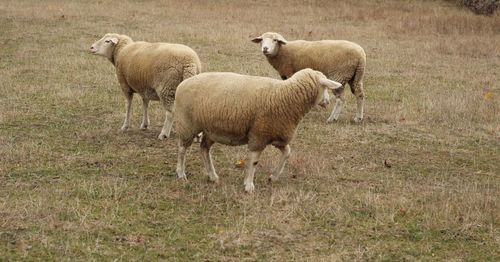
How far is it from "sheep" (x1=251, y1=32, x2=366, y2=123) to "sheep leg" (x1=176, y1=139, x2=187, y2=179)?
152 inches

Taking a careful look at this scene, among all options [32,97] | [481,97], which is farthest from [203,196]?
[481,97]

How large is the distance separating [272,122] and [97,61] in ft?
31.9

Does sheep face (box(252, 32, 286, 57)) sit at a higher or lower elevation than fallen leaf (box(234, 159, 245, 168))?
higher

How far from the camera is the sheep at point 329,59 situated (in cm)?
1045

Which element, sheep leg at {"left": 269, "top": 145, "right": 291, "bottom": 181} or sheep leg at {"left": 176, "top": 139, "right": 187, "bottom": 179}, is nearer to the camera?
sheep leg at {"left": 269, "top": 145, "right": 291, "bottom": 181}

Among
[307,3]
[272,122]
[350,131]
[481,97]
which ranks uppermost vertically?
[272,122]

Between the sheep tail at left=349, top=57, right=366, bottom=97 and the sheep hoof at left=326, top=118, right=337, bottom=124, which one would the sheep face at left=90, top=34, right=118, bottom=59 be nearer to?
the sheep hoof at left=326, top=118, right=337, bottom=124

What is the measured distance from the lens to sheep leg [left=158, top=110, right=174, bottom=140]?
9.12m

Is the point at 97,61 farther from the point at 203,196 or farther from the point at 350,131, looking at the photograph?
the point at 203,196

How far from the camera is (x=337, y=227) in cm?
623

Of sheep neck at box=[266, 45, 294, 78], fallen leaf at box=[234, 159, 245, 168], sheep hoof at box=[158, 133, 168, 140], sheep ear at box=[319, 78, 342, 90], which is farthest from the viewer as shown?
sheep neck at box=[266, 45, 294, 78]

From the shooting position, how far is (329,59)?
10.5 metres

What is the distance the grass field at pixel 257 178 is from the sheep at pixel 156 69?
67 centimetres

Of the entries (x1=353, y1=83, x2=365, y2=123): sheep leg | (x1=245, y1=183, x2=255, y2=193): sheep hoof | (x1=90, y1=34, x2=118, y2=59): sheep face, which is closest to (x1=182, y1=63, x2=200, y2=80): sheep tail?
(x1=90, y1=34, x2=118, y2=59): sheep face
